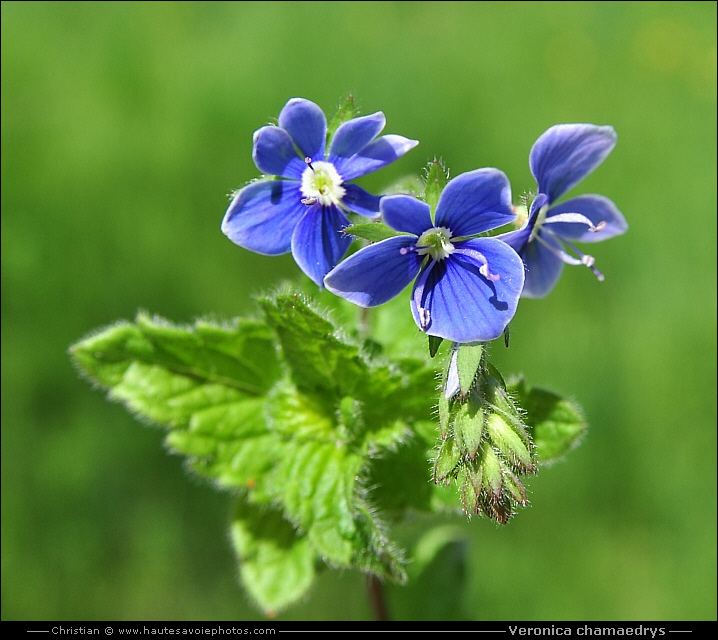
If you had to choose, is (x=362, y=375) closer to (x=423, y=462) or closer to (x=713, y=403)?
(x=423, y=462)

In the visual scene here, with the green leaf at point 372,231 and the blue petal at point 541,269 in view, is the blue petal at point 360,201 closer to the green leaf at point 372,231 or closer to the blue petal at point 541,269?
the green leaf at point 372,231

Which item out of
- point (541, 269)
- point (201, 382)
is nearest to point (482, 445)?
point (541, 269)

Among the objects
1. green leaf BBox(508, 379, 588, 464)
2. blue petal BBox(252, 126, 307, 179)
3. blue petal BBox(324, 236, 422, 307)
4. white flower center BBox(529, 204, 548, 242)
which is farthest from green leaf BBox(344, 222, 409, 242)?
green leaf BBox(508, 379, 588, 464)

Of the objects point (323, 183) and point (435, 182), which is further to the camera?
point (323, 183)

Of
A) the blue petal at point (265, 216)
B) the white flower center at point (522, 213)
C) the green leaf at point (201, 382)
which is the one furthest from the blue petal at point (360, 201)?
the green leaf at point (201, 382)

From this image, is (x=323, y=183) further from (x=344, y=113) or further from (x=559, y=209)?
(x=559, y=209)
